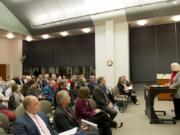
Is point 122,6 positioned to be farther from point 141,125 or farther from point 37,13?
point 141,125

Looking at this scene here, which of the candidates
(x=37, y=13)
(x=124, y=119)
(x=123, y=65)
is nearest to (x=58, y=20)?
(x=37, y=13)

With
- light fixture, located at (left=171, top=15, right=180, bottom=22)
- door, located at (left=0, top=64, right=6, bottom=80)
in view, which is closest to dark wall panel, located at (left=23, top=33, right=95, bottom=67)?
door, located at (left=0, top=64, right=6, bottom=80)

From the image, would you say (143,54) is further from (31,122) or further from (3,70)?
(31,122)

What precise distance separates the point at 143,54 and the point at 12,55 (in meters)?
7.83

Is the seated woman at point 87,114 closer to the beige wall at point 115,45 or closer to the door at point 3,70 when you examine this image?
the beige wall at point 115,45

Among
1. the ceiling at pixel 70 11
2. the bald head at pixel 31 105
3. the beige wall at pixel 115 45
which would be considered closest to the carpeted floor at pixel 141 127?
the bald head at pixel 31 105

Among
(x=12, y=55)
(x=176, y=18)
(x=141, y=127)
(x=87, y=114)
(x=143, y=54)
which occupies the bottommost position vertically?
(x=141, y=127)

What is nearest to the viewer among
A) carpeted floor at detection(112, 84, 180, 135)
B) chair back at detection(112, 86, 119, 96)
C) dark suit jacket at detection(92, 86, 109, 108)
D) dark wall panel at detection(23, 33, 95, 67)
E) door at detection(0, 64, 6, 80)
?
carpeted floor at detection(112, 84, 180, 135)

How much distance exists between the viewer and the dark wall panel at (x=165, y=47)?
35.2ft

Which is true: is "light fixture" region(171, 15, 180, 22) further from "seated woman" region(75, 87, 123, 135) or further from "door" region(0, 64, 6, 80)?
"door" region(0, 64, 6, 80)

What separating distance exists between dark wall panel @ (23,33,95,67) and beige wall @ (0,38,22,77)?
2.03 feet

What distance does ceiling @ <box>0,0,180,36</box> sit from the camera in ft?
31.0

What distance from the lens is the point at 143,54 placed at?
1140 centimetres

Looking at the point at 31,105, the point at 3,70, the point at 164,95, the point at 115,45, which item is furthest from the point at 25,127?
the point at 3,70
